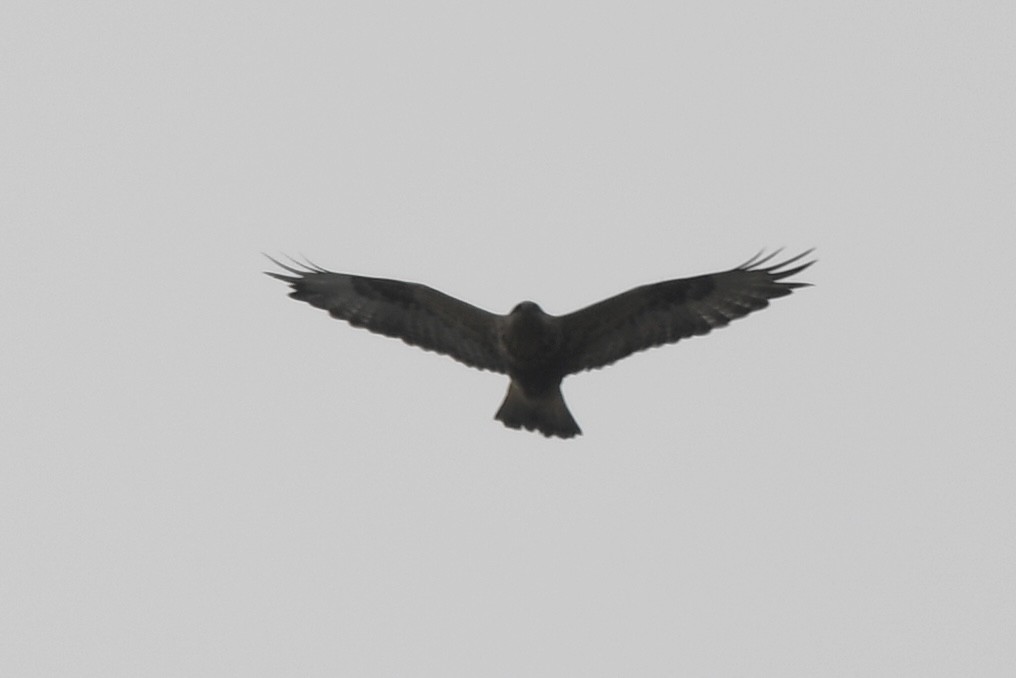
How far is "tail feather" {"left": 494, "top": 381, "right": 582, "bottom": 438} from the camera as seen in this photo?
15.1 m

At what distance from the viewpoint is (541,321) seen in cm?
1472

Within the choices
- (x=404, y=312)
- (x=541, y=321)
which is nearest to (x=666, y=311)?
(x=541, y=321)

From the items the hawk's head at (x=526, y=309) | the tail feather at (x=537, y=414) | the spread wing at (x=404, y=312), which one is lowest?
the tail feather at (x=537, y=414)

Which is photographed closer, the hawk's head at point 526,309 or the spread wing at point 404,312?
the hawk's head at point 526,309

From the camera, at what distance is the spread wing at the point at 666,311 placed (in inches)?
581

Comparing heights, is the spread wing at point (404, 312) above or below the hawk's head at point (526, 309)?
above

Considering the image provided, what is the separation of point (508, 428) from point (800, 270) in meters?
2.74

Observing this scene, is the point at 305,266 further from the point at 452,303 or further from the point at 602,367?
the point at 602,367

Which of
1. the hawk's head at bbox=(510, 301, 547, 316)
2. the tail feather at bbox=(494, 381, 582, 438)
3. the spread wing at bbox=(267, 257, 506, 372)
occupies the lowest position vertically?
the tail feather at bbox=(494, 381, 582, 438)

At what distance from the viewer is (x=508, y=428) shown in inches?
594

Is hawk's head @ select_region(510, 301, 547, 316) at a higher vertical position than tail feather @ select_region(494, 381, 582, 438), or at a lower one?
higher

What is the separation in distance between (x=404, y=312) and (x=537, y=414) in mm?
1495

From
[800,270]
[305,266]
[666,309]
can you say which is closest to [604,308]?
[666,309]

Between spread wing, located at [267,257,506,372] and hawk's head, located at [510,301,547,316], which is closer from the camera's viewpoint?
hawk's head, located at [510,301,547,316]
